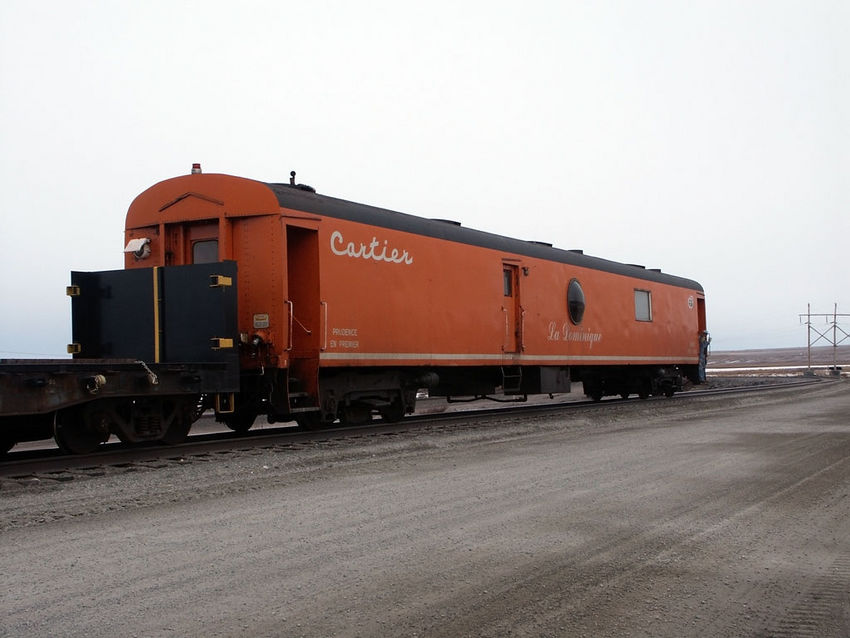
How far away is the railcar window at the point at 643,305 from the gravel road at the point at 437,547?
1250cm

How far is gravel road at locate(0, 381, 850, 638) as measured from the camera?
4012mm

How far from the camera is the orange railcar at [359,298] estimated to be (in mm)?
11609

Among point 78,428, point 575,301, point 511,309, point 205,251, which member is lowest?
point 78,428

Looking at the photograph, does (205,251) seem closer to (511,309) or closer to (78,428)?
(78,428)

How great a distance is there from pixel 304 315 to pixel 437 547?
23.6 feet

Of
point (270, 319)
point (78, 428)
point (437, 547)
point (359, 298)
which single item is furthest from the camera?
point (359, 298)

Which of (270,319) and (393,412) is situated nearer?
(270,319)

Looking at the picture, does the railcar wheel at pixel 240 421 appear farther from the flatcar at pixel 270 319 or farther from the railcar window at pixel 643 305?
the railcar window at pixel 643 305

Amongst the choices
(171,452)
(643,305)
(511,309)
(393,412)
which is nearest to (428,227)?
(511,309)

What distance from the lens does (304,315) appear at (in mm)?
12117

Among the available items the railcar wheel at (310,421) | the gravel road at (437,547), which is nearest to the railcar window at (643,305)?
the railcar wheel at (310,421)

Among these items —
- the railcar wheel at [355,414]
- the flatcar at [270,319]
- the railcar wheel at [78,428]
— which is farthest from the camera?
the railcar wheel at [355,414]

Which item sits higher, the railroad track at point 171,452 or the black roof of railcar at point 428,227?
the black roof of railcar at point 428,227

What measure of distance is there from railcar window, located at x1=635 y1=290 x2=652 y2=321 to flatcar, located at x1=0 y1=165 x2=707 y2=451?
243 inches
